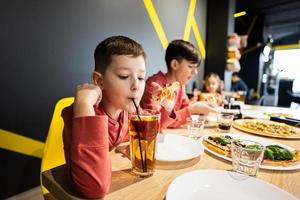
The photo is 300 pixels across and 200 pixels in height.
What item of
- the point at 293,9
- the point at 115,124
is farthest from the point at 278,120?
the point at 293,9

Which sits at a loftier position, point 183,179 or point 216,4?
point 216,4

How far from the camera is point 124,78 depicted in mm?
789

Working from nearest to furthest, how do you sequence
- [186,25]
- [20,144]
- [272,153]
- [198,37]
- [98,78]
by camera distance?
1. [272,153]
2. [98,78]
3. [20,144]
4. [186,25]
5. [198,37]

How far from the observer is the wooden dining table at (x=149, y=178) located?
0.50 m

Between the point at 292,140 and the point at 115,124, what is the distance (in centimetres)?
90

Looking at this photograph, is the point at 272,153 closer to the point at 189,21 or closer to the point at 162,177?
the point at 162,177

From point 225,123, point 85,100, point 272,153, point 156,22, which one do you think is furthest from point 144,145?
point 156,22

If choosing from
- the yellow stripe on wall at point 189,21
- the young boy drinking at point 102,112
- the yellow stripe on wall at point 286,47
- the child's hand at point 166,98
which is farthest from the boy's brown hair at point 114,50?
the yellow stripe on wall at point 286,47

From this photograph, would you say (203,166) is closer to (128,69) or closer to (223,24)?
(128,69)

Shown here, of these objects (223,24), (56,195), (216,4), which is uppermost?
(216,4)

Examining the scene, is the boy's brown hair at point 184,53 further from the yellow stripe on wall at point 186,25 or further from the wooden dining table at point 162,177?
the yellow stripe on wall at point 186,25

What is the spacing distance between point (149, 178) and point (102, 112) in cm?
40

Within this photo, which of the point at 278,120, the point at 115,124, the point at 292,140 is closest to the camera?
the point at 115,124

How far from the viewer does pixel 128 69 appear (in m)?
0.78
